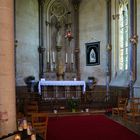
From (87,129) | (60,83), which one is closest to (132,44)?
(60,83)

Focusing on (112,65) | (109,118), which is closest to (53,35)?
(112,65)

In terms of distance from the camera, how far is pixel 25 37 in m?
16.9

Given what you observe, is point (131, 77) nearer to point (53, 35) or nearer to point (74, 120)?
point (74, 120)

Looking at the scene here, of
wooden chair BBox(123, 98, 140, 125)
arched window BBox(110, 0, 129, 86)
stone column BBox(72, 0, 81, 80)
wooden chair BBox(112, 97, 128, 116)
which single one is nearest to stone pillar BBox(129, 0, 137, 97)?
wooden chair BBox(112, 97, 128, 116)

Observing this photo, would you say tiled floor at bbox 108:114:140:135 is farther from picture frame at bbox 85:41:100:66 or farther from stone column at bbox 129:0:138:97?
picture frame at bbox 85:41:100:66

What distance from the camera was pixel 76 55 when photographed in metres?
18.6

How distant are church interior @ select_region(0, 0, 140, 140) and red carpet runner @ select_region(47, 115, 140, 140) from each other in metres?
0.96

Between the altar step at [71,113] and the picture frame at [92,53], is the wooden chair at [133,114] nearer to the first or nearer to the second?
the altar step at [71,113]

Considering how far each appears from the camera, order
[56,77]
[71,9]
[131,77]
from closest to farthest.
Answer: [131,77] < [56,77] < [71,9]

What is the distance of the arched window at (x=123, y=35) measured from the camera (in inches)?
637

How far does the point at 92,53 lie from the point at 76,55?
1.12 metres

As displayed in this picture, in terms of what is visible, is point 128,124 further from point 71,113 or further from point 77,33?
point 77,33

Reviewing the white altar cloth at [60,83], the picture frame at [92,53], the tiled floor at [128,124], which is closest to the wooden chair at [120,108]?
the tiled floor at [128,124]

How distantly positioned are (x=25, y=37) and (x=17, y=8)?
64.0 inches
